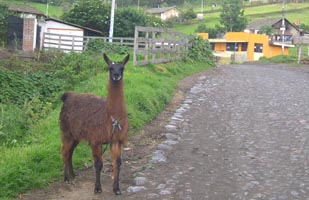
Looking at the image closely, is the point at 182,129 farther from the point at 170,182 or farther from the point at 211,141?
the point at 170,182

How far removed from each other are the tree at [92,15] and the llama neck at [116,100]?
130 ft

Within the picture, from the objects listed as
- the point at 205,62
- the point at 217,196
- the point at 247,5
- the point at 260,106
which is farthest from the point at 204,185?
the point at 247,5

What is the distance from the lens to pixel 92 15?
45969mm

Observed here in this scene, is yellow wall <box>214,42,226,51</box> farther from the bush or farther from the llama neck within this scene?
the llama neck

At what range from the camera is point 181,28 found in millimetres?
91562

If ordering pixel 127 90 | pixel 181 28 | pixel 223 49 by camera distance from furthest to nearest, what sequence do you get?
pixel 181 28, pixel 223 49, pixel 127 90

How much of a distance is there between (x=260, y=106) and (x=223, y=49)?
5610 cm

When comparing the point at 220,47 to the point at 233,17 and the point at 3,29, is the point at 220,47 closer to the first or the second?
the point at 233,17

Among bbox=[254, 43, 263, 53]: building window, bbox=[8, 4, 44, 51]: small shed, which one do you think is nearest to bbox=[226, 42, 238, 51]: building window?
bbox=[254, 43, 263, 53]: building window

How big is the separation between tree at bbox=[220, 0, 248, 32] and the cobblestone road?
66.0 metres

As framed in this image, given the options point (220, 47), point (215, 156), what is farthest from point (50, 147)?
point (220, 47)

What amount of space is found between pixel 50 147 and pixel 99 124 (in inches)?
62.4

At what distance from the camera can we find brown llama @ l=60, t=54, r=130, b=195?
643 centimetres

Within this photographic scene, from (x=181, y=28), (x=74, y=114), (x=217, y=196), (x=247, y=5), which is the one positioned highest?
(x=247, y=5)
